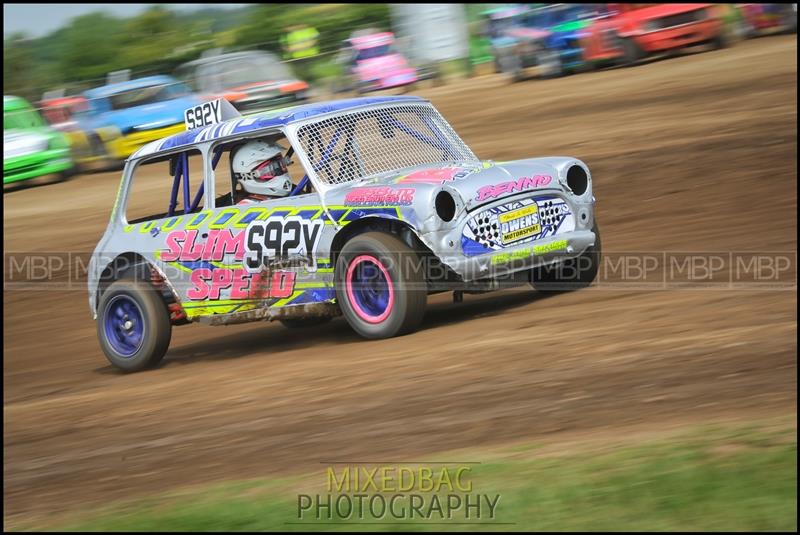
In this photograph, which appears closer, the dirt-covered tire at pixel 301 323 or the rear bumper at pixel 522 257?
the rear bumper at pixel 522 257

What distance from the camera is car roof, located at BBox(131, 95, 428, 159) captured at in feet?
26.8

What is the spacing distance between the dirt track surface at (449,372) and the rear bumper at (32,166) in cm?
765

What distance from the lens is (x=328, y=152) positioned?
26.5 ft

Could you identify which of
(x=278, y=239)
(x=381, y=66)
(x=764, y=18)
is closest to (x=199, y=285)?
(x=278, y=239)

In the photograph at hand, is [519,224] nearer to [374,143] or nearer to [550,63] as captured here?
[374,143]

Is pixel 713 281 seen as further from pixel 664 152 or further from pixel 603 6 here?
pixel 603 6

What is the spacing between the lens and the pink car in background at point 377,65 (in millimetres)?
25770

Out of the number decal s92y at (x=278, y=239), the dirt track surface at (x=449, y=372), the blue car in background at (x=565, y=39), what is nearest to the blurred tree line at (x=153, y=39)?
the blue car in background at (x=565, y=39)

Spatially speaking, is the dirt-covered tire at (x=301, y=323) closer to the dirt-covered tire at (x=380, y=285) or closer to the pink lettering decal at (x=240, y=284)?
the pink lettering decal at (x=240, y=284)

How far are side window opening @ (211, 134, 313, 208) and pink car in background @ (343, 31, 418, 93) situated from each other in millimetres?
17330

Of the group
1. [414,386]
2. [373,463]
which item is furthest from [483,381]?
[373,463]

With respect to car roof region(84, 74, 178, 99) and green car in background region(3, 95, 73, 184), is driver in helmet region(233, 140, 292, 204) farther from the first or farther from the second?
car roof region(84, 74, 178, 99)

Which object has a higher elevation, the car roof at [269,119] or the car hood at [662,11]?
the car hood at [662,11]

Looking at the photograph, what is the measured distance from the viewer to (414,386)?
6430mm
